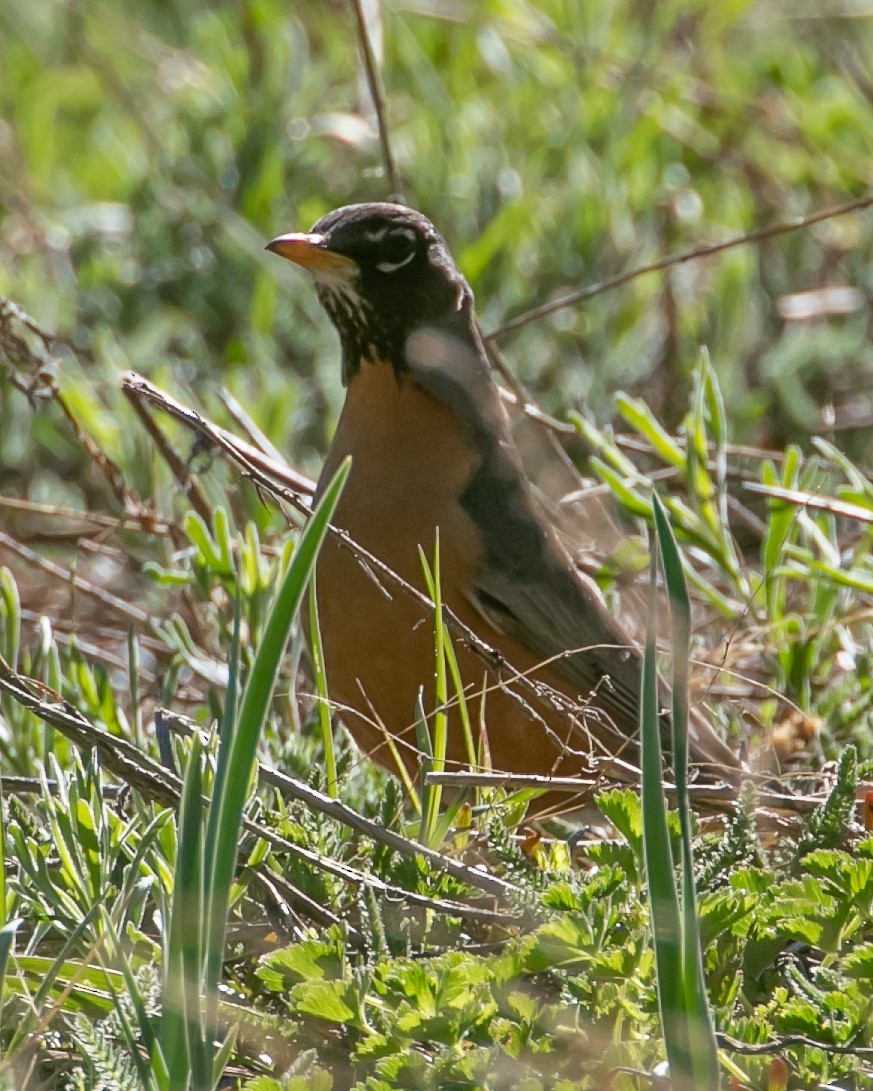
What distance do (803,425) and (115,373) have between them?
207cm

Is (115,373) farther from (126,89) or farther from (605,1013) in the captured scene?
(605,1013)

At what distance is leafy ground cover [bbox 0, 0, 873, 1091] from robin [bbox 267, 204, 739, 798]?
0.57 ft

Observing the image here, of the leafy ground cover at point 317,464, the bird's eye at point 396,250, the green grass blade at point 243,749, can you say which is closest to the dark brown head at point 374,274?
the bird's eye at point 396,250

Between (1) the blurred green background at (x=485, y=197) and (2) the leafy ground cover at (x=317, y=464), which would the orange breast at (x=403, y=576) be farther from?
(1) the blurred green background at (x=485, y=197)

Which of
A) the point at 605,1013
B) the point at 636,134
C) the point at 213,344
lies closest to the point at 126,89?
the point at 213,344

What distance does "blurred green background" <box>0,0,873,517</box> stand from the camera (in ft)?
17.0

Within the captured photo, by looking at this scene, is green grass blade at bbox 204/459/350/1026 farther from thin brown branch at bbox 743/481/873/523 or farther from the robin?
thin brown branch at bbox 743/481/873/523

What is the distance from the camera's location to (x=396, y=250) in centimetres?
380

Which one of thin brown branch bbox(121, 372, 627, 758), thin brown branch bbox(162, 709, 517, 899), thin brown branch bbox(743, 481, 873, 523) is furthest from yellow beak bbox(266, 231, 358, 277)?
thin brown branch bbox(162, 709, 517, 899)

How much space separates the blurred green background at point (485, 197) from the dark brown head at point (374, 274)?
2.59 feet

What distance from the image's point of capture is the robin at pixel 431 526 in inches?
135

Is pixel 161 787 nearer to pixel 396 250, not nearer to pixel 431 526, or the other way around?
pixel 431 526

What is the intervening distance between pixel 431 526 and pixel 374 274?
2.06 ft

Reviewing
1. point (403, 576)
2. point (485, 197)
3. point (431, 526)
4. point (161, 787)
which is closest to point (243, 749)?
point (161, 787)
